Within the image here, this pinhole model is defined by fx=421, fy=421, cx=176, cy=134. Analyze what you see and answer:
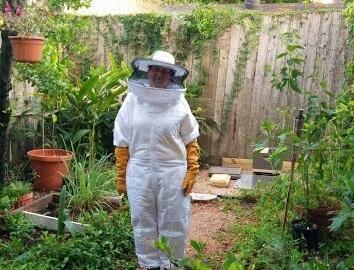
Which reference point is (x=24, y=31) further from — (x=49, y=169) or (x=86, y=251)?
(x=86, y=251)

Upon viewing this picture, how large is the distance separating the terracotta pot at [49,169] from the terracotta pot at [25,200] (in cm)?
37

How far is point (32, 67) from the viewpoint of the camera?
420 centimetres

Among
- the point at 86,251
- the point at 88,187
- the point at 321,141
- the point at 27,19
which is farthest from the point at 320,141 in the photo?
the point at 27,19

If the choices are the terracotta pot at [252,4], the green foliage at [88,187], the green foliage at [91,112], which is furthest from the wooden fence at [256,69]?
the green foliage at [88,187]

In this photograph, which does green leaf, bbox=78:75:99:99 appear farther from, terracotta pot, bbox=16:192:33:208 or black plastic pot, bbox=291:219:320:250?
black plastic pot, bbox=291:219:320:250

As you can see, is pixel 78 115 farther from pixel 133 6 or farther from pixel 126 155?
pixel 133 6

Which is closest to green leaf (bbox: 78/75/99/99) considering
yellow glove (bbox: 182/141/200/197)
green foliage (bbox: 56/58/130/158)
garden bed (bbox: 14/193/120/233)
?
green foliage (bbox: 56/58/130/158)

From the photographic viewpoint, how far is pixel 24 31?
11.5ft

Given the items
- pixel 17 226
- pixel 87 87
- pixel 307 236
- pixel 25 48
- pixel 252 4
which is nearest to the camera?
pixel 307 236

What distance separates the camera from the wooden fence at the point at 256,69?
5602mm

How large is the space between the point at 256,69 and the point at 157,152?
345 centimetres

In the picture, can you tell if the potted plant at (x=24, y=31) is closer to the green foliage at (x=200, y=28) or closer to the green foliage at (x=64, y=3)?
the green foliage at (x=64, y=3)

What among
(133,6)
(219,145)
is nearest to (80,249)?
(219,145)

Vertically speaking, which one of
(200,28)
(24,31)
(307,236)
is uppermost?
(200,28)
